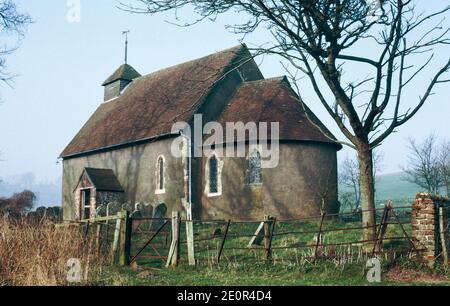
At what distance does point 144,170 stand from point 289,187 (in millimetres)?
9005

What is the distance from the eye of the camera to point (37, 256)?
369 inches

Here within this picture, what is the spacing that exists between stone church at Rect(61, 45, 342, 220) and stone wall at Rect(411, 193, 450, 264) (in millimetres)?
8582

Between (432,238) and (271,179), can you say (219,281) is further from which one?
(271,179)

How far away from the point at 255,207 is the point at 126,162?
9.50 metres

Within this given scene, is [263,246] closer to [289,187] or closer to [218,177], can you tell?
[289,187]

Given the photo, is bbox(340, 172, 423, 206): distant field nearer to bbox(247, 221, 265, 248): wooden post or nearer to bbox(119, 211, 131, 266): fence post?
bbox(247, 221, 265, 248): wooden post

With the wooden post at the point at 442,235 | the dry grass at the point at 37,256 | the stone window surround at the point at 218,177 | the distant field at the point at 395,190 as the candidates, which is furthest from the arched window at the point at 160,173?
the distant field at the point at 395,190

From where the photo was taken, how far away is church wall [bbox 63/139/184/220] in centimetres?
2519

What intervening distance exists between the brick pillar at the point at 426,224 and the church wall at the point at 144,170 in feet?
49.2

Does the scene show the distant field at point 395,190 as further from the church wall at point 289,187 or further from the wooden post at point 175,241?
the wooden post at point 175,241

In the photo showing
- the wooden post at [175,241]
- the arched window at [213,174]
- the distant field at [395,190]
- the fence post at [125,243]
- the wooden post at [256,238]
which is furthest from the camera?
the distant field at [395,190]

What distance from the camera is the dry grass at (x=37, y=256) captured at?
9234 millimetres

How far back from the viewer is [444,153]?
1934 inches

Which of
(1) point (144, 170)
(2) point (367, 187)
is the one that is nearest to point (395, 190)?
(1) point (144, 170)
